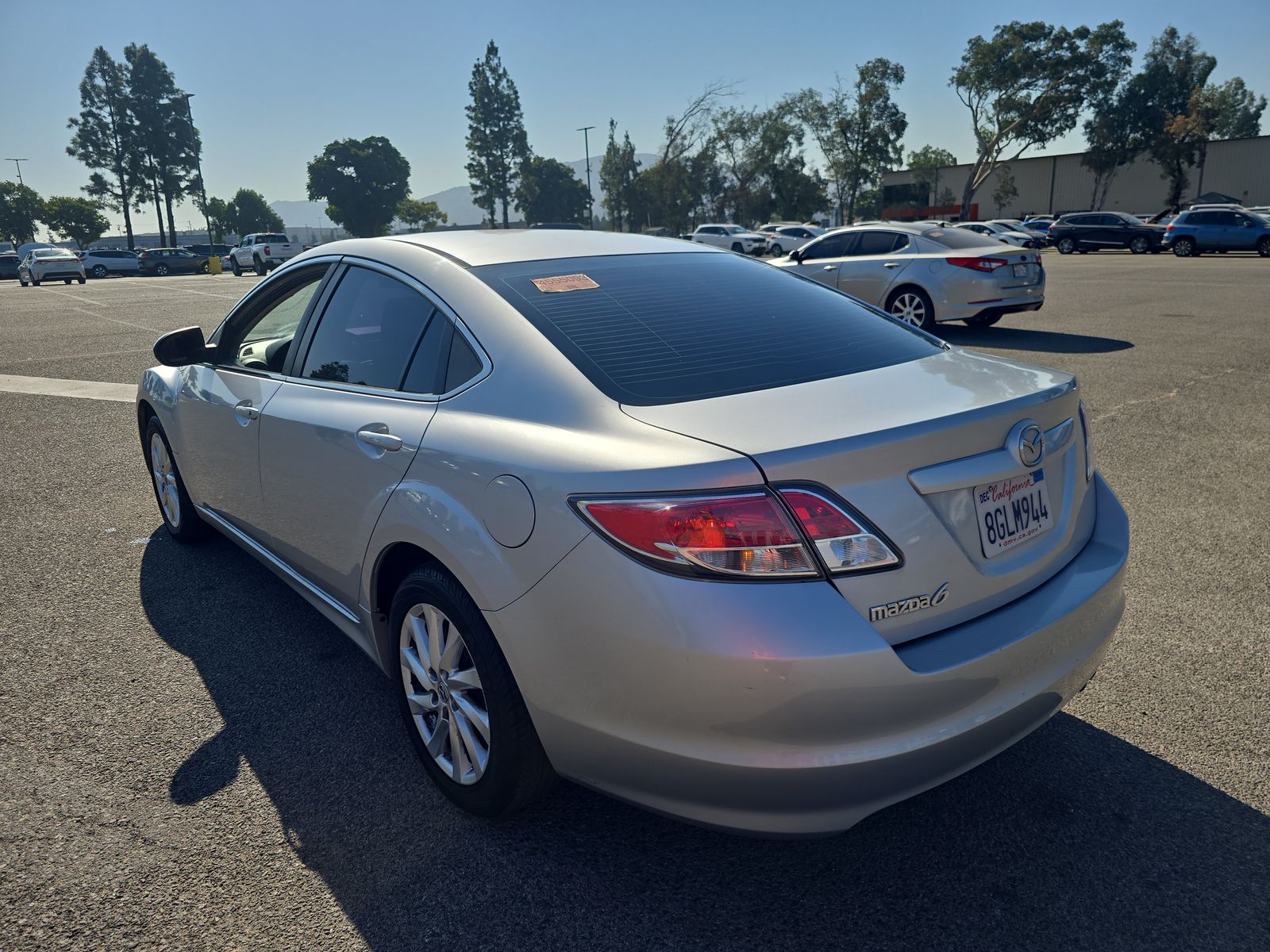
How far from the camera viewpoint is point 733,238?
4231 cm

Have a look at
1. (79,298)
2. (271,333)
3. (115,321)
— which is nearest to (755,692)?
(271,333)

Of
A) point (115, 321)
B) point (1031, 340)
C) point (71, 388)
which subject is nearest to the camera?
point (71, 388)

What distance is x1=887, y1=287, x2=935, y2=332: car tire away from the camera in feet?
39.1

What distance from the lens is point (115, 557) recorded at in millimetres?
4703

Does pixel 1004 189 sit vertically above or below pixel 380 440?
above

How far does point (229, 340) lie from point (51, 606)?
1.45 meters

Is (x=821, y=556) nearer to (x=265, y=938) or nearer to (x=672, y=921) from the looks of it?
(x=672, y=921)

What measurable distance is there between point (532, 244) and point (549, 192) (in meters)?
110

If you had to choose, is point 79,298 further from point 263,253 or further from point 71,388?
point 71,388

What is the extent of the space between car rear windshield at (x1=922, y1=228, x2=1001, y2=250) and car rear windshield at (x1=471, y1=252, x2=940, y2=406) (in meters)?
9.52

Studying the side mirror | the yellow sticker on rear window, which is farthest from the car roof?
the side mirror

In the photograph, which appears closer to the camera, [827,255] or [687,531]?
[687,531]

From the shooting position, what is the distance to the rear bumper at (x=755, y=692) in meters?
1.81

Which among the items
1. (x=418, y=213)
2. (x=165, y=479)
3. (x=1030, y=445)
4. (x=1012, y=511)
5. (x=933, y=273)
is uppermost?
(x=418, y=213)
